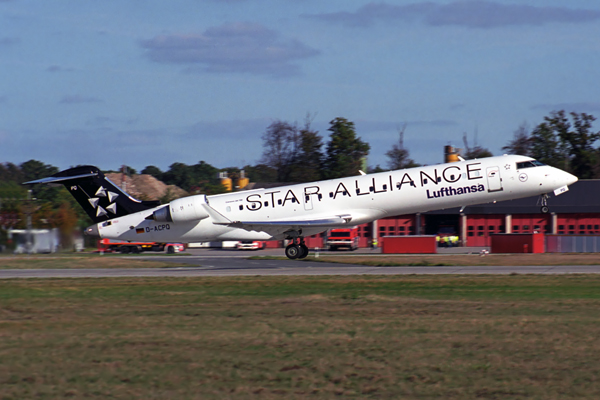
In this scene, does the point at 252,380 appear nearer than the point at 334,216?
Yes

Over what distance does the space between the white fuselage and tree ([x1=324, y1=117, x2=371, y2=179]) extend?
53.0m

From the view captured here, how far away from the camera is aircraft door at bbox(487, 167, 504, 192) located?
2912 cm

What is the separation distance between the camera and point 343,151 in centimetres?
8756

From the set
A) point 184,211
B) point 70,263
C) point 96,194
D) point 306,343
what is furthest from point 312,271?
point 306,343

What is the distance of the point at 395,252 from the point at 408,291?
28.8m

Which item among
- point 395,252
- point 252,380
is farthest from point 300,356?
point 395,252

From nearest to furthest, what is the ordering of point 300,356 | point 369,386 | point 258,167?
1. point 369,386
2. point 300,356
3. point 258,167

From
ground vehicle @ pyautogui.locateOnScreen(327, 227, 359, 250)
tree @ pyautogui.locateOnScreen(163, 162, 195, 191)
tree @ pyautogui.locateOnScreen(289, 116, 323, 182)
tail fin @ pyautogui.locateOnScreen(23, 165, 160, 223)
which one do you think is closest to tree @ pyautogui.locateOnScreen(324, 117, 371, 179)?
tree @ pyautogui.locateOnScreen(289, 116, 323, 182)

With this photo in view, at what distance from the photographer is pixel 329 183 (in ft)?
104

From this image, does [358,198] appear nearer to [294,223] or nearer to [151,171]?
[294,223]

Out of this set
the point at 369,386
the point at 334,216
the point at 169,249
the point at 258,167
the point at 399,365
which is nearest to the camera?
the point at 369,386

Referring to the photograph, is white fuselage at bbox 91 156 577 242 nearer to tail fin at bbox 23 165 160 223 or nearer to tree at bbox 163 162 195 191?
tail fin at bbox 23 165 160 223

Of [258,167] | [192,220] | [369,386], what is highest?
[258,167]

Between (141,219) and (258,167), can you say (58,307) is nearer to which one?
(141,219)
